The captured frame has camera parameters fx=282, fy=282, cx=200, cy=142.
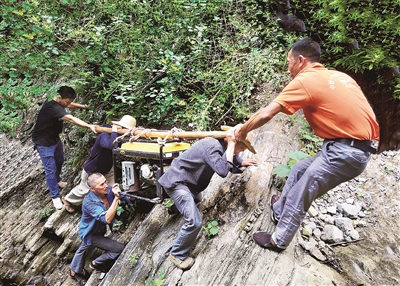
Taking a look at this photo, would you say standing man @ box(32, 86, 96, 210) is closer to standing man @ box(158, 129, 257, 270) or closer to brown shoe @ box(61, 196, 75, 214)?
brown shoe @ box(61, 196, 75, 214)

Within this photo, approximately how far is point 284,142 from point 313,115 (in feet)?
6.69

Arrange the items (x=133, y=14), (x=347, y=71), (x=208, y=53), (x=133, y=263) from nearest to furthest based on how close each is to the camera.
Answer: (x=133, y=263)
(x=347, y=71)
(x=208, y=53)
(x=133, y=14)

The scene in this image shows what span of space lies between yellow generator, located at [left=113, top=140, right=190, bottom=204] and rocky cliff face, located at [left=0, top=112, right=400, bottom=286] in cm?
74

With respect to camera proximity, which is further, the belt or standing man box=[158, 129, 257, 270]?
standing man box=[158, 129, 257, 270]

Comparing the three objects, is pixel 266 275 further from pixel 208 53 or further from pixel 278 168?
pixel 208 53

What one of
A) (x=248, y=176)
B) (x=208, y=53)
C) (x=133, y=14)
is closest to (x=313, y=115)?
(x=248, y=176)

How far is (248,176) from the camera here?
4.66m

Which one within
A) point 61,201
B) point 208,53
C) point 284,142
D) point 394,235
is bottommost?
point 61,201

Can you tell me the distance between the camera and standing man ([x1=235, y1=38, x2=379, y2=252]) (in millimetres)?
3016

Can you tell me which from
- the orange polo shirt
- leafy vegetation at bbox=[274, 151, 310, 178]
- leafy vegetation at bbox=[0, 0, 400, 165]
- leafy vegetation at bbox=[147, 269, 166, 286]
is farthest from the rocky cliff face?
the orange polo shirt

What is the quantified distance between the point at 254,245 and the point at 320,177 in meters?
1.28

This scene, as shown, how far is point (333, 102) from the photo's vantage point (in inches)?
119

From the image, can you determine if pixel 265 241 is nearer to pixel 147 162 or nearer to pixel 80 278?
pixel 147 162

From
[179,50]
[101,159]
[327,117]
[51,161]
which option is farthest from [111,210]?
[179,50]
